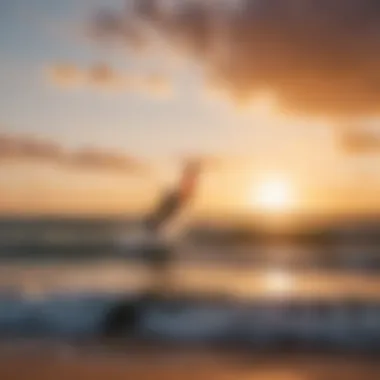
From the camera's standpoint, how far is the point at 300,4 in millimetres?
2803

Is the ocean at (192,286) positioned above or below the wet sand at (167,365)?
above

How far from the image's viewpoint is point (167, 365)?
2.34 metres

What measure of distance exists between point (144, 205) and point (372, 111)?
0.73 meters

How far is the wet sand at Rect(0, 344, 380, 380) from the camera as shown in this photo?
221 centimetres

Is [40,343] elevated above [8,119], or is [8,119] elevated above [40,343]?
[8,119]

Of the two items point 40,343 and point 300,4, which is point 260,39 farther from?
point 40,343

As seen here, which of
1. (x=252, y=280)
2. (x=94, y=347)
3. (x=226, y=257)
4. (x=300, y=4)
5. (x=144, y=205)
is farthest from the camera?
(x=226, y=257)

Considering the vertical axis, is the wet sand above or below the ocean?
below

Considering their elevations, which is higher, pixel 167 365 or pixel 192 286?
pixel 192 286

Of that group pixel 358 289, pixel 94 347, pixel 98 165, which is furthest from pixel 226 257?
pixel 94 347

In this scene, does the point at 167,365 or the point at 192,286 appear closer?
the point at 167,365

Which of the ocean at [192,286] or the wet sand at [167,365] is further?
the ocean at [192,286]

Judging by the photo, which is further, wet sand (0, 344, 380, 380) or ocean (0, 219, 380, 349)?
ocean (0, 219, 380, 349)

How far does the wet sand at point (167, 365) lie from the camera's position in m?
2.21
